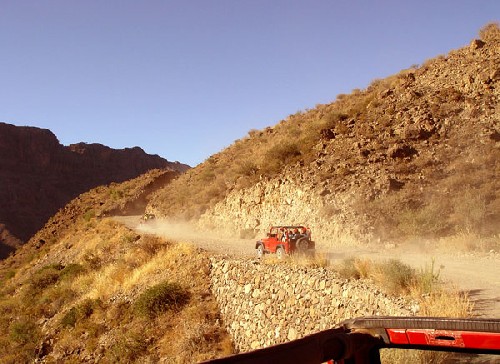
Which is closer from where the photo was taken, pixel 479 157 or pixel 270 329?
pixel 270 329

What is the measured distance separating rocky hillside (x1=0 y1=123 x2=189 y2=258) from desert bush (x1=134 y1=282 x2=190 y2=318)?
7766 cm

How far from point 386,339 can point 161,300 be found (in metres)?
13.7

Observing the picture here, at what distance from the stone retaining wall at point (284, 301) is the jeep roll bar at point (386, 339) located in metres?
5.54

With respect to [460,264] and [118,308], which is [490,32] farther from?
[118,308]

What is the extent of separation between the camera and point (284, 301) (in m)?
12.8

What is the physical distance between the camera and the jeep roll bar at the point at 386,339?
3.02m

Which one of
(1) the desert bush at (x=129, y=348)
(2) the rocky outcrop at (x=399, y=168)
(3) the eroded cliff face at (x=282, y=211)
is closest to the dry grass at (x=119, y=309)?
(1) the desert bush at (x=129, y=348)

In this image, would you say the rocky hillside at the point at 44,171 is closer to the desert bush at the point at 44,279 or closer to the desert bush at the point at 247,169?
the desert bush at the point at 44,279

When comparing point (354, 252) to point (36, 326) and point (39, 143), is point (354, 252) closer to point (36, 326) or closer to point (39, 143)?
point (36, 326)

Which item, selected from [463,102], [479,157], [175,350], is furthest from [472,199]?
[175,350]

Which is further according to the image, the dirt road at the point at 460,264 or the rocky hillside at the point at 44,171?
the rocky hillside at the point at 44,171

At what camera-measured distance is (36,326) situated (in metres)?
21.3

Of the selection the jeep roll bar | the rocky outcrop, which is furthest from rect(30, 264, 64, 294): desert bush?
the jeep roll bar

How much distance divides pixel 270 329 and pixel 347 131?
64.6ft
